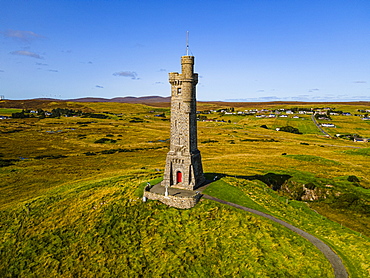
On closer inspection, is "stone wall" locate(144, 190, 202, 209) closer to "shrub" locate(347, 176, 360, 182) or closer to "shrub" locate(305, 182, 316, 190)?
"shrub" locate(305, 182, 316, 190)

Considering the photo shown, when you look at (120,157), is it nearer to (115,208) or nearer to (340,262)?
(115,208)

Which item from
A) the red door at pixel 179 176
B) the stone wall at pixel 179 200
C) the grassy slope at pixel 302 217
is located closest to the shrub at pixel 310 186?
the grassy slope at pixel 302 217

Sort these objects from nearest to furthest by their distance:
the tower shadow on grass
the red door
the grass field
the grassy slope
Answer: the grass field < the grassy slope < the red door < the tower shadow on grass

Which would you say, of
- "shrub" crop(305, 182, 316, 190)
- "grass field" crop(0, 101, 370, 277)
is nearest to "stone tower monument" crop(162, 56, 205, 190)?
"grass field" crop(0, 101, 370, 277)

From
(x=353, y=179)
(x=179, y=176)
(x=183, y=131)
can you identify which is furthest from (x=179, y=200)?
(x=353, y=179)

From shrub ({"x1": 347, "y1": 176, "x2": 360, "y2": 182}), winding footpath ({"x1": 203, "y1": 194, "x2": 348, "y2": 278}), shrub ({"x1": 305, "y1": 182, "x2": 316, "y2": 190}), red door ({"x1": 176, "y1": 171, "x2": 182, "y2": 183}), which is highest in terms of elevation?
red door ({"x1": 176, "y1": 171, "x2": 182, "y2": 183})

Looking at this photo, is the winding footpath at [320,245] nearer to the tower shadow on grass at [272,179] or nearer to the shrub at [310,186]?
the tower shadow on grass at [272,179]
